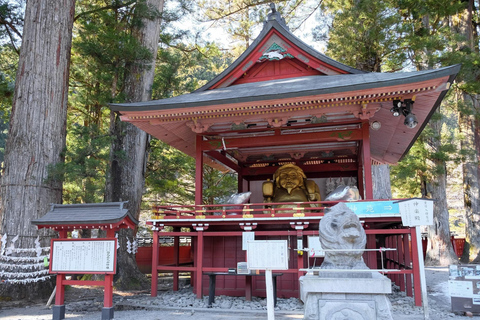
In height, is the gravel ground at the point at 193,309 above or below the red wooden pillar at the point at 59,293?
below

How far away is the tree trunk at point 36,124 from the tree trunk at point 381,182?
37.5ft

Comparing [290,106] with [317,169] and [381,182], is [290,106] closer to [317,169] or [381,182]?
[317,169]

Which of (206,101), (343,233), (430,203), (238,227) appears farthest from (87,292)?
(430,203)

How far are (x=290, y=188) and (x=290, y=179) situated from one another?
0.93 feet

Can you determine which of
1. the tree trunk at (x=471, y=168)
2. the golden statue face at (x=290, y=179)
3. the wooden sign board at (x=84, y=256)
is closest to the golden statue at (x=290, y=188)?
the golden statue face at (x=290, y=179)

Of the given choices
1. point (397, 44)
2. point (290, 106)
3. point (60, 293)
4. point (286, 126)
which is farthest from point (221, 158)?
point (397, 44)

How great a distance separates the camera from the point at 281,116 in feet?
31.5

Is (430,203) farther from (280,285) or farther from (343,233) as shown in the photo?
(280,285)

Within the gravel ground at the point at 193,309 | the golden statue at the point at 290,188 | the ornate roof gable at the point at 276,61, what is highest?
the ornate roof gable at the point at 276,61

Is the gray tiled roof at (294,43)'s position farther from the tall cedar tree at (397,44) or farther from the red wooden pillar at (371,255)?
the tall cedar tree at (397,44)

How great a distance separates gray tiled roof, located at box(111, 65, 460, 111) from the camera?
8.12 meters

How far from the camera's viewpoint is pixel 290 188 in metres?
11.7

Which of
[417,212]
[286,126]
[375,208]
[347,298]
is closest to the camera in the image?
[347,298]

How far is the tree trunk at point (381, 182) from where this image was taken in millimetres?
14906
